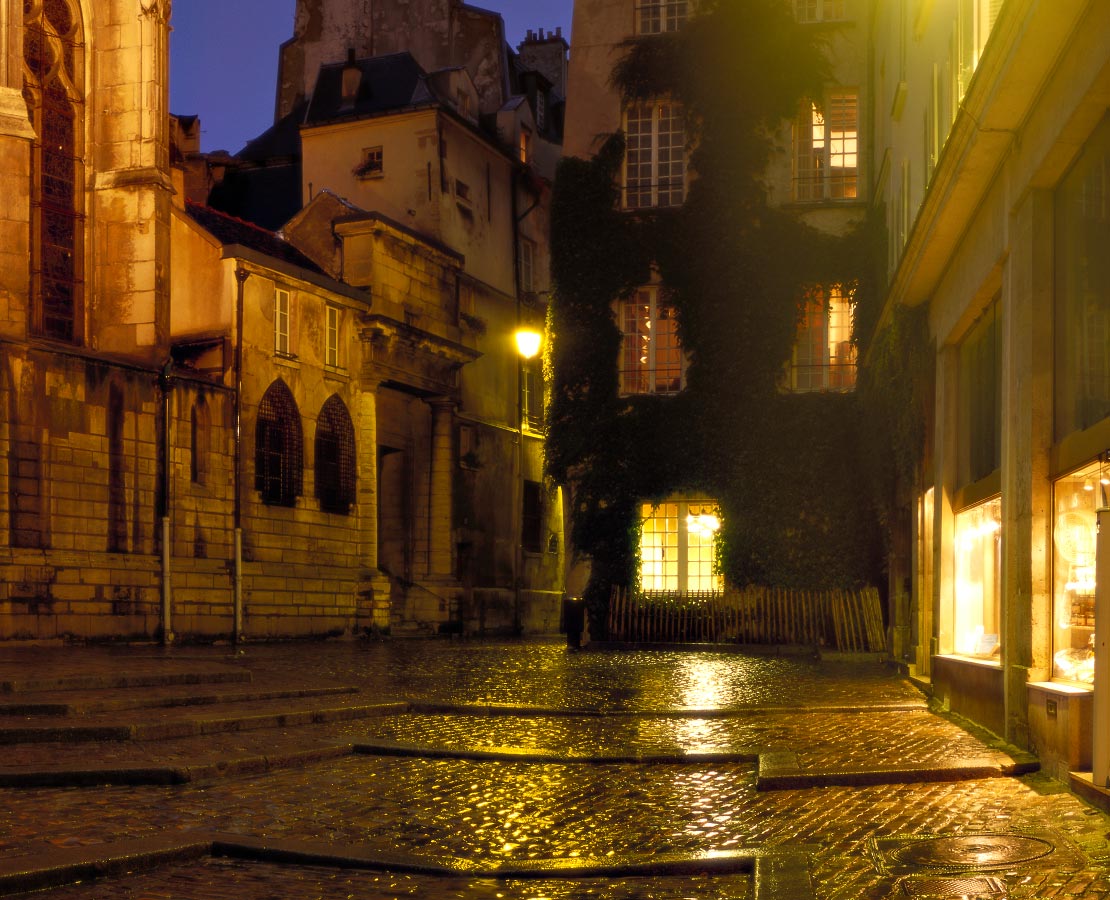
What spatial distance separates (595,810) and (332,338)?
24.4 meters

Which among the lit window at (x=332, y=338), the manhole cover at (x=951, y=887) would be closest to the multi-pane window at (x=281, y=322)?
the lit window at (x=332, y=338)

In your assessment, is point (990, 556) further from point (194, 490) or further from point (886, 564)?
point (194, 490)

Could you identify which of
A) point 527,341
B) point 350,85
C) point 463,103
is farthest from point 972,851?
point 463,103

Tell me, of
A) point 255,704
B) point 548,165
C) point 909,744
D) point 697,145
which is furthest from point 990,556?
point 548,165

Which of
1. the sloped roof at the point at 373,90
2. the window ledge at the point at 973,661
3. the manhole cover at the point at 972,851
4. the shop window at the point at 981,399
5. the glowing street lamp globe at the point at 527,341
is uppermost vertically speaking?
the sloped roof at the point at 373,90

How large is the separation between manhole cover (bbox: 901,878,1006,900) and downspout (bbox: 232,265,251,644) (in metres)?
22.1

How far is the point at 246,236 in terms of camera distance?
30750 millimetres

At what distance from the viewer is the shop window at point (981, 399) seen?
1188 cm

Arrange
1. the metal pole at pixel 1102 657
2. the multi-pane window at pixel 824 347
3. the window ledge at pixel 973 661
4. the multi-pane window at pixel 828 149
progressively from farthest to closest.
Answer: the multi-pane window at pixel 828 149, the multi-pane window at pixel 824 347, the window ledge at pixel 973 661, the metal pole at pixel 1102 657

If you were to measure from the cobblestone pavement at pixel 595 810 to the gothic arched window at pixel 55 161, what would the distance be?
14782 mm

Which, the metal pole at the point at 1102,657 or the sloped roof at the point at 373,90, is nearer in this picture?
the metal pole at the point at 1102,657

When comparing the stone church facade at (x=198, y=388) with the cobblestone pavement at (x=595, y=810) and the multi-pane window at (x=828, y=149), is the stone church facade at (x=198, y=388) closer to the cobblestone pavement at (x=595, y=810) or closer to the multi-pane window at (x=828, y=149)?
the multi-pane window at (x=828, y=149)

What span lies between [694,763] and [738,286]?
1995 cm

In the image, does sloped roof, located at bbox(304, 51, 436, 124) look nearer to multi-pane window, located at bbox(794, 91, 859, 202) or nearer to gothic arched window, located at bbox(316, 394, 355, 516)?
gothic arched window, located at bbox(316, 394, 355, 516)
